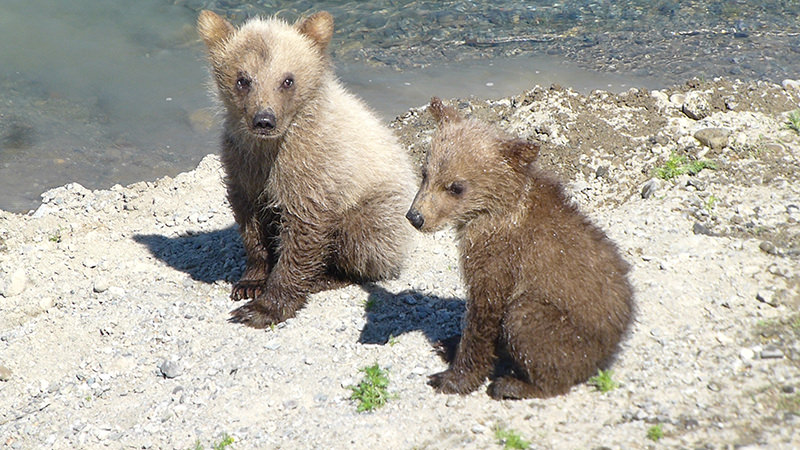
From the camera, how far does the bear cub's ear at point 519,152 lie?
15.6ft

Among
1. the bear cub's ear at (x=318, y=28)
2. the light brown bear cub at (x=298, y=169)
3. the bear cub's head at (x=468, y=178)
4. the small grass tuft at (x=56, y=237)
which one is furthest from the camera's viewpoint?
the small grass tuft at (x=56, y=237)

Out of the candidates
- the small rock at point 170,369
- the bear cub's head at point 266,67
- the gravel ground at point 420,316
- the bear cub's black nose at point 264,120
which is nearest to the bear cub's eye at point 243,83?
the bear cub's head at point 266,67

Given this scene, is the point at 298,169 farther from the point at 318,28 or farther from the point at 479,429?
the point at 479,429

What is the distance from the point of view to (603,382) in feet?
15.5

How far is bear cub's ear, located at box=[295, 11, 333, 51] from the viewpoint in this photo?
6479 millimetres

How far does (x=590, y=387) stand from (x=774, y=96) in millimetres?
5056

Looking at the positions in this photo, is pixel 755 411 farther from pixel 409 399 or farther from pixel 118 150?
pixel 118 150

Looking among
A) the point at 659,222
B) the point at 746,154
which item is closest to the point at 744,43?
the point at 746,154

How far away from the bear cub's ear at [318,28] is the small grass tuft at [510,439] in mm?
3515

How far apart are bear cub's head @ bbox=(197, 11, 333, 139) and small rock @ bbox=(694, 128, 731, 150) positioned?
144 inches

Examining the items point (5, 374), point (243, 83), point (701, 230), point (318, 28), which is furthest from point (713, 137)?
point (5, 374)

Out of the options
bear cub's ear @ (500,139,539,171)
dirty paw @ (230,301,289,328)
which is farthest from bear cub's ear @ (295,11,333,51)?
bear cub's ear @ (500,139,539,171)

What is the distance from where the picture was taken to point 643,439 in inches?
163

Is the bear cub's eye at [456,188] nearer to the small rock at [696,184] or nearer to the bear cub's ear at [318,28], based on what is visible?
the bear cub's ear at [318,28]
